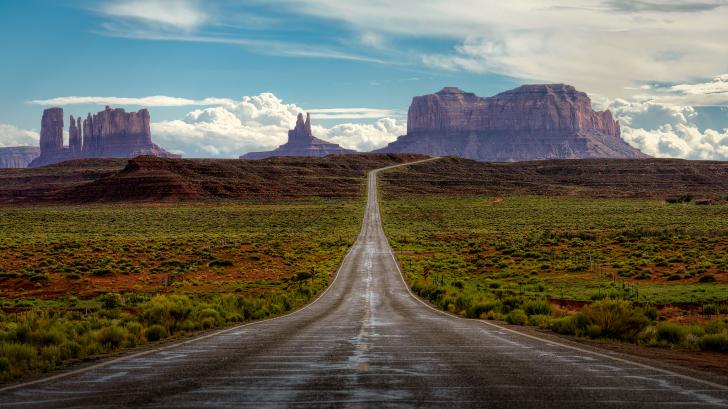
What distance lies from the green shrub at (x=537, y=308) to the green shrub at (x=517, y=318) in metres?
1.08

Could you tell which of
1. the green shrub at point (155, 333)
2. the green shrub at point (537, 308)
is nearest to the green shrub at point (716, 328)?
the green shrub at point (537, 308)

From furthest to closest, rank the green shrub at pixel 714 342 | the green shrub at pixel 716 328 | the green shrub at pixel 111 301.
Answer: the green shrub at pixel 111 301 < the green shrub at pixel 716 328 < the green shrub at pixel 714 342

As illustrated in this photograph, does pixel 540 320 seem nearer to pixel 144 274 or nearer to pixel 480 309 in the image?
pixel 480 309

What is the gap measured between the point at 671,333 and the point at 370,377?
10688 millimetres

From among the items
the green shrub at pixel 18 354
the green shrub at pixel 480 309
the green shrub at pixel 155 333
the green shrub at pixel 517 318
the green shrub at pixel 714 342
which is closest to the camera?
the green shrub at pixel 18 354

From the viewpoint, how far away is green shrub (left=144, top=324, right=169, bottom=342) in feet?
64.9

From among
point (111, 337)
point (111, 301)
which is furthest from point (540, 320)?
point (111, 301)

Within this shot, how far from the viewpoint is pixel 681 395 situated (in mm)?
9750

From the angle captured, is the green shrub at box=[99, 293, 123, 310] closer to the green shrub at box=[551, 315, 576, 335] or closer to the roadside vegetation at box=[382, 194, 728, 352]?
the roadside vegetation at box=[382, 194, 728, 352]

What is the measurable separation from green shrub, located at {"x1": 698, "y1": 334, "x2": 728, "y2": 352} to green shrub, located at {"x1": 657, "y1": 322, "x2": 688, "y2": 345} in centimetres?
69

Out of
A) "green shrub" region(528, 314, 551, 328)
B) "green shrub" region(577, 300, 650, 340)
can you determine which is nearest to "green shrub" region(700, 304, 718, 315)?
"green shrub" region(528, 314, 551, 328)

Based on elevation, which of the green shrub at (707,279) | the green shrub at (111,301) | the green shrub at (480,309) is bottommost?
the green shrub at (111,301)

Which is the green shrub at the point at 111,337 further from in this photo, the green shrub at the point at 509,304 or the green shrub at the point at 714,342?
the green shrub at the point at 509,304

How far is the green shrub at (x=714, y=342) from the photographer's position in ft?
53.7
